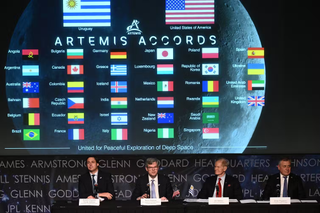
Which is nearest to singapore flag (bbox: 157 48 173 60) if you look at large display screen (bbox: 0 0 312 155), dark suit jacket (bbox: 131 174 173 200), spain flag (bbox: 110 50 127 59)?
large display screen (bbox: 0 0 312 155)

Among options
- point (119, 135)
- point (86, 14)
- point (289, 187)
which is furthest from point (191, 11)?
point (289, 187)

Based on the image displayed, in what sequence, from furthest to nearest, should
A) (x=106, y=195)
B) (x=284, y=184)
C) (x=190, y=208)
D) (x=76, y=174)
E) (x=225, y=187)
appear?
(x=76, y=174) → (x=284, y=184) → (x=225, y=187) → (x=106, y=195) → (x=190, y=208)

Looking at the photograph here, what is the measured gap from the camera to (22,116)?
495 centimetres

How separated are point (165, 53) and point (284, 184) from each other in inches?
92.6

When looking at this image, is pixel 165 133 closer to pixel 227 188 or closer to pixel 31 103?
pixel 227 188

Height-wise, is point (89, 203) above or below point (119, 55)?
below

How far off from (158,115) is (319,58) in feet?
7.74

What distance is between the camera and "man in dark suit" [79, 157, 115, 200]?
4641mm

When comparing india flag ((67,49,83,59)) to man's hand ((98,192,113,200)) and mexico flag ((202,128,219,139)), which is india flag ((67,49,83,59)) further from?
mexico flag ((202,128,219,139))

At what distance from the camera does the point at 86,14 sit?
16.1 ft

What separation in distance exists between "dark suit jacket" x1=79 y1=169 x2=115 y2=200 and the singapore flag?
1.75 meters

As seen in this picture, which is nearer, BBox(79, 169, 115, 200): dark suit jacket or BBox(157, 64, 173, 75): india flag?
BBox(79, 169, 115, 200): dark suit jacket

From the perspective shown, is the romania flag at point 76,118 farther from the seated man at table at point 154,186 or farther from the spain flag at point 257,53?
the spain flag at point 257,53

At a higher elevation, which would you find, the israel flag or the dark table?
the israel flag
